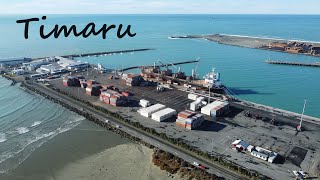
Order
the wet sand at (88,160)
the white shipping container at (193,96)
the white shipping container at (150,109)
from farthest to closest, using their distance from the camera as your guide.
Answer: the white shipping container at (193,96) → the white shipping container at (150,109) → the wet sand at (88,160)

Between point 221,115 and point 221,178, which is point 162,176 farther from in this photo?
point 221,115

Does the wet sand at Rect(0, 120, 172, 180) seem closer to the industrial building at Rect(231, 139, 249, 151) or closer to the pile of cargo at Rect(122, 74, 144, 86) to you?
the industrial building at Rect(231, 139, 249, 151)

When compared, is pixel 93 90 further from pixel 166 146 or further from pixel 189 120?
pixel 166 146

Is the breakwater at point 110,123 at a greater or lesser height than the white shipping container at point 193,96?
lesser

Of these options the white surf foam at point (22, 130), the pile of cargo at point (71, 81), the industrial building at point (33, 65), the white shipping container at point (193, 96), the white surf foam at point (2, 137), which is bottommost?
the white surf foam at point (2, 137)

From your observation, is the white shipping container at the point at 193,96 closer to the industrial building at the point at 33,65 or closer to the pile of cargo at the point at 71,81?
the pile of cargo at the point at 71,81

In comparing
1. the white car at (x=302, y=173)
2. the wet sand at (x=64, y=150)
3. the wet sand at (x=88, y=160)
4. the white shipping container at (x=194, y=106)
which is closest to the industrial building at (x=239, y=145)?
the white car at (x=302, y=173)

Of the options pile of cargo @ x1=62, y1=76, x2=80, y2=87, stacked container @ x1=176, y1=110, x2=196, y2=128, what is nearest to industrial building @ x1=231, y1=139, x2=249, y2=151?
stacked container @ x1=176, y1=110, x2=196, y2=128
